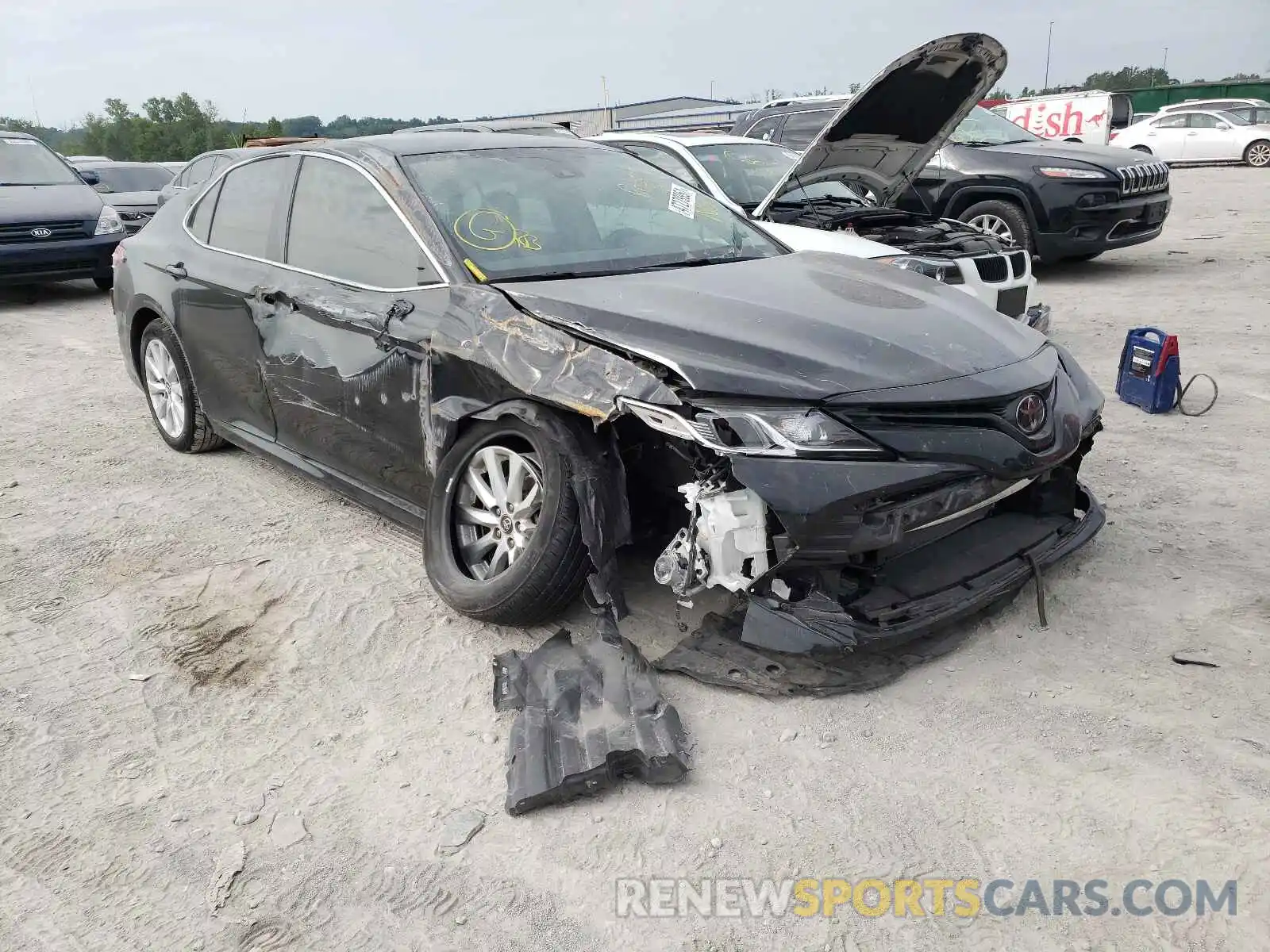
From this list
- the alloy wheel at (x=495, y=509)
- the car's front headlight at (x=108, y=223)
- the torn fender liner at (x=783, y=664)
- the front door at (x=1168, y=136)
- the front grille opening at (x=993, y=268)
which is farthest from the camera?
the front door at (x=1168, y=136)

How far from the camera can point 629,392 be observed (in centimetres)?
288

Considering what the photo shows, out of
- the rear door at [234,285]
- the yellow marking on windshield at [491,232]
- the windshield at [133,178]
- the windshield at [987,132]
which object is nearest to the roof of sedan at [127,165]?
the windshield at [133,178]

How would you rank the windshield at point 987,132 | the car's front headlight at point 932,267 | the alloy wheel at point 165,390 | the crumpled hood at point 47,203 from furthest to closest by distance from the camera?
the crumpled hood at point 47,203 < the windshield at point 987,132 < the car's front headlight at point 932,267 < the alloy wheel at point 165,390

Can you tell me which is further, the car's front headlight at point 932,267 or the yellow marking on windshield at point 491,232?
the car's front headlight at point 932,267

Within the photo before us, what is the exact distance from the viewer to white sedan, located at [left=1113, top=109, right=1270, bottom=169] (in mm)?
22359

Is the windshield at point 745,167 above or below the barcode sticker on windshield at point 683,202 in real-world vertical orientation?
below

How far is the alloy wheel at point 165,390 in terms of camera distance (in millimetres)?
5203

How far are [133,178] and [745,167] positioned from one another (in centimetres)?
1214

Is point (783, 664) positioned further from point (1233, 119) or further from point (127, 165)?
point (1233, 119)

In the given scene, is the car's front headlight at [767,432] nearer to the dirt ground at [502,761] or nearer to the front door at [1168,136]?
the dirt ground at [502,761]

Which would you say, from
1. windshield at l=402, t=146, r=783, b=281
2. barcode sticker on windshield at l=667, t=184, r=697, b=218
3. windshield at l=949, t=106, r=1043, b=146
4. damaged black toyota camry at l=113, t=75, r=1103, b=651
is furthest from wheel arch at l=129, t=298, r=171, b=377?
windshield at l=949, t=106, r=1043, b=146

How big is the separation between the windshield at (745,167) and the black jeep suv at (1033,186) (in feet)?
4.29

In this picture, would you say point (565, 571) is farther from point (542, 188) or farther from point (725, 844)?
point (542, 188)

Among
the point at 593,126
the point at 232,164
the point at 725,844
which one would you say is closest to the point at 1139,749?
the point at 725,844
